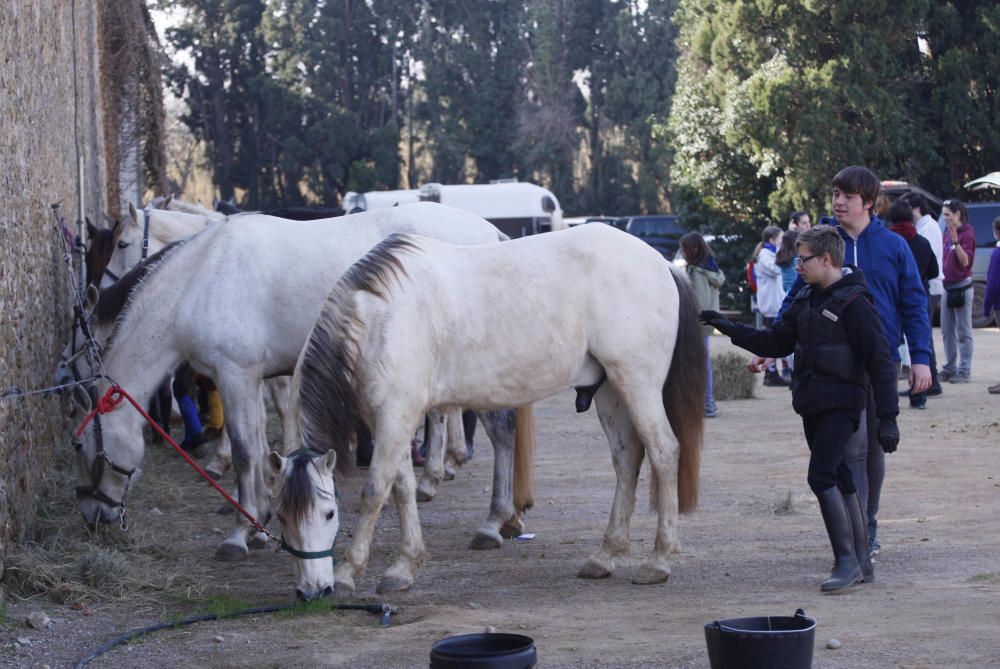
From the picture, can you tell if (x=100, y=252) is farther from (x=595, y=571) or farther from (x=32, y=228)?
(x=595, y=571)

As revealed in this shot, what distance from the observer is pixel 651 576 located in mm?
5758

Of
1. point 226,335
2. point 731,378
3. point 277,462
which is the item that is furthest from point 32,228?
point 731,378

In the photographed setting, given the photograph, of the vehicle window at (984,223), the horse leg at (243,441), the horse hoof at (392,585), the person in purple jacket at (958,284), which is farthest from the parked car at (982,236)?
the horse hoof at (392,585)

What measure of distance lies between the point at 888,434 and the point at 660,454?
3.55ft

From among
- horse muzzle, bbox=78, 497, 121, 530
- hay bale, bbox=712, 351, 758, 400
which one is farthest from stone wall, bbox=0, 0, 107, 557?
hay bale, bbox=712, 351, 758, 400

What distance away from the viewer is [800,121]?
24969 mm

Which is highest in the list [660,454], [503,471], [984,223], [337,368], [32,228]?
[984,223]

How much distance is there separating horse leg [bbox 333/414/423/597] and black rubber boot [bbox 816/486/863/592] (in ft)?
6.16

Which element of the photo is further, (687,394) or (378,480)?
(687,394)

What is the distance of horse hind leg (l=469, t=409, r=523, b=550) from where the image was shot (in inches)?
270

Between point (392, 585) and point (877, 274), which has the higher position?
point (877, 274)

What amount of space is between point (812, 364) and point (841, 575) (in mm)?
940

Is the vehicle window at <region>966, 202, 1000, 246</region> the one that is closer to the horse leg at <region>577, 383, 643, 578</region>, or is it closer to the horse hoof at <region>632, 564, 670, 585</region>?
the horse leg at <region>577, 383, 643, 578</region>

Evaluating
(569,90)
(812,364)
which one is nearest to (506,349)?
(812,364)
